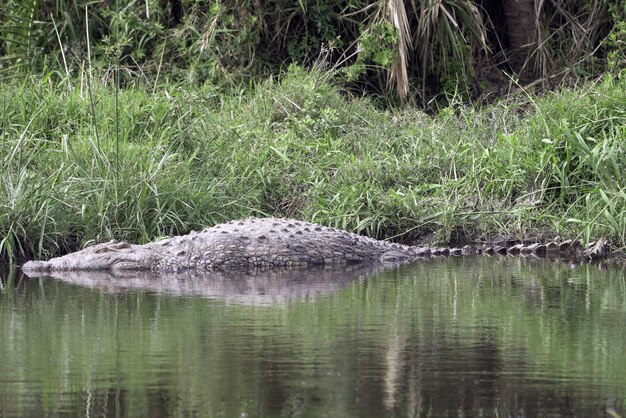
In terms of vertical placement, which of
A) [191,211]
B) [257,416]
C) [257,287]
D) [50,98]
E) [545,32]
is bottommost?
[257,416]

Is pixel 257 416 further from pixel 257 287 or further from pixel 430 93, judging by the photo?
pixel 430 93

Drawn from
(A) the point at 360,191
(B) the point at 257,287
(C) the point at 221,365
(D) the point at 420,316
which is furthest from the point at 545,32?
(C) the point at 221,365

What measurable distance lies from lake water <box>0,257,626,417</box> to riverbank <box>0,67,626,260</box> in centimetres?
124

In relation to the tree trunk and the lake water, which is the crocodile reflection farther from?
the tree trunk

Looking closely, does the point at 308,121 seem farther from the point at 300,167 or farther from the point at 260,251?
the point at 260,251

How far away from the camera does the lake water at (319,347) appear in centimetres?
433

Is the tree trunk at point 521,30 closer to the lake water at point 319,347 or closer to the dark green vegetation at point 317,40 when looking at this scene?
the dark green vegetation at point 317,40

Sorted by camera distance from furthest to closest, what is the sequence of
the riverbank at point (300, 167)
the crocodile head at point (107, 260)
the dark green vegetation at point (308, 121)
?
the dark green vegetation at point (308, 121)
the riverbank at point (300, 167)
the crocodile head at point (107, 260)

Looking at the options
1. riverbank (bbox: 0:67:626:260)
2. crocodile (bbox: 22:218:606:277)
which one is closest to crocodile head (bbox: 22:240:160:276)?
crocodile (bbox: 22:218:606:277)

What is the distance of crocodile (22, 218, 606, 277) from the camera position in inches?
339

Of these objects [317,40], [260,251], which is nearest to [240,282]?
[260,251]

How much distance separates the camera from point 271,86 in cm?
1170

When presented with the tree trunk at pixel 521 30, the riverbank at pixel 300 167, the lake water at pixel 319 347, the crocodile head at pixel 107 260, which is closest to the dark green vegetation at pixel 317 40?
the tree trunk at pixel 521 30

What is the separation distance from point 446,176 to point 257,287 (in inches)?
119
